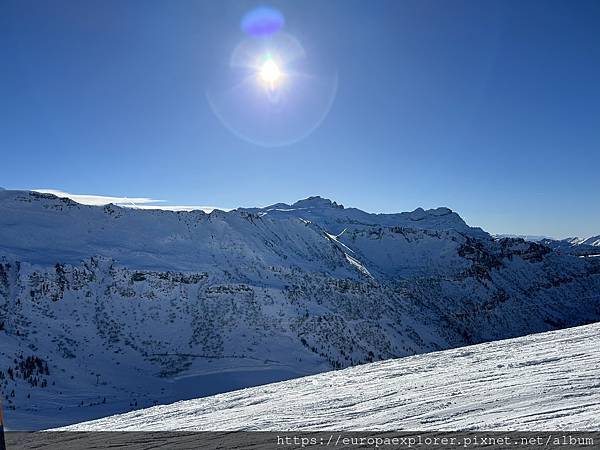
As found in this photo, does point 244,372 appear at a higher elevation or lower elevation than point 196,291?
lower

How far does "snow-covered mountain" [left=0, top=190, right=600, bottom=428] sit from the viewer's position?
63.1 ft

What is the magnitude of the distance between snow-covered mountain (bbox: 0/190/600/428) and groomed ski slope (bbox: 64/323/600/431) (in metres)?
8.63

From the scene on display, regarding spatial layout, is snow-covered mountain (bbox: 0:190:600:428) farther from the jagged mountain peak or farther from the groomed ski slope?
the jagged mountain peak

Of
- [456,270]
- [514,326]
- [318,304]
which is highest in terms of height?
[456,270]

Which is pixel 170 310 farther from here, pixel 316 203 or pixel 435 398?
pixel 316 203

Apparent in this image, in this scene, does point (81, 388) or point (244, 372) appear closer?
point (81, 388)

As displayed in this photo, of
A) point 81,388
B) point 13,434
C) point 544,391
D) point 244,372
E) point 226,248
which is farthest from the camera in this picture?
point 226,248

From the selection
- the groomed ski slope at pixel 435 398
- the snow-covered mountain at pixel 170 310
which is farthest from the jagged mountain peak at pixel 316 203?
the groomed ski slope at pixel 435 398

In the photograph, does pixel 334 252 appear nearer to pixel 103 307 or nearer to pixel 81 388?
pixel 103 307

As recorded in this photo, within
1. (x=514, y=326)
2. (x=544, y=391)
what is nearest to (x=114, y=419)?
(x=544, y=391)

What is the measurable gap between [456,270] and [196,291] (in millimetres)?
53060

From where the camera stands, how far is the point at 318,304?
111ft

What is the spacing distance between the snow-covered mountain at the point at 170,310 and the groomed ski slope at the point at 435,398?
28.3ft

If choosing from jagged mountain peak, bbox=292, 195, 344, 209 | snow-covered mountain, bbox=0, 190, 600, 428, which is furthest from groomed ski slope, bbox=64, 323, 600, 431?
jagged mountain peak, bbox=292, 195, 344, 209
